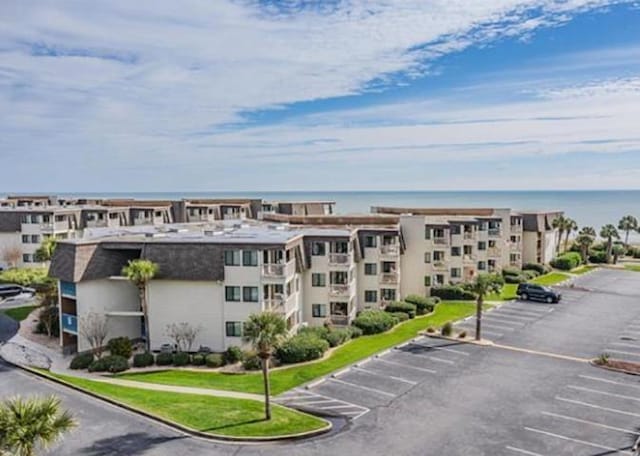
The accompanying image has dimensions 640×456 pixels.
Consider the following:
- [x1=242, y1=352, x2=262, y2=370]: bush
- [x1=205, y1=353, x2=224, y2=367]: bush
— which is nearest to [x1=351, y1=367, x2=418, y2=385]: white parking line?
[x1=242, y1=352, x2=262, y2=370]: bush

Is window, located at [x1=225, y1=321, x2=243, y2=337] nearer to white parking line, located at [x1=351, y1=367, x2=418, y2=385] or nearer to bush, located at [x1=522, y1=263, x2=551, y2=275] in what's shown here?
white parking line, located at [x1=351, y1=367, x2=418, y2=385]

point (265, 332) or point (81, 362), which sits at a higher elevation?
point (265, 332)

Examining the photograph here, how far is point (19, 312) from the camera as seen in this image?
46812 mm

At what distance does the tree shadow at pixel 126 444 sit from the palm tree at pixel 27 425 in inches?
193

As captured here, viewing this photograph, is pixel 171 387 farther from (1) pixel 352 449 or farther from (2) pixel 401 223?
(2) pixel 401 223

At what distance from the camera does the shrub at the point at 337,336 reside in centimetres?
3722

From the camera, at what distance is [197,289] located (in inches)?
1433

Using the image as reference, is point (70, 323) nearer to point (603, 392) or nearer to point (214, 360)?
point (214, 360)

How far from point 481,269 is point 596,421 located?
38.1 m

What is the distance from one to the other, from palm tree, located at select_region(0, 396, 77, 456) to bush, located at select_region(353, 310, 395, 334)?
26.4 meters

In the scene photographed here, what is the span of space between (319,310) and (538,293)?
2259 centimetres

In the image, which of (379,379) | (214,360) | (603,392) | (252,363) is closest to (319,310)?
(252,363)

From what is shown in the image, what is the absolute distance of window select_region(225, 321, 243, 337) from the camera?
118ft

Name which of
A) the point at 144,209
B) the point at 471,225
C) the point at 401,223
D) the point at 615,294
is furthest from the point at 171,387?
the point at 144,209
